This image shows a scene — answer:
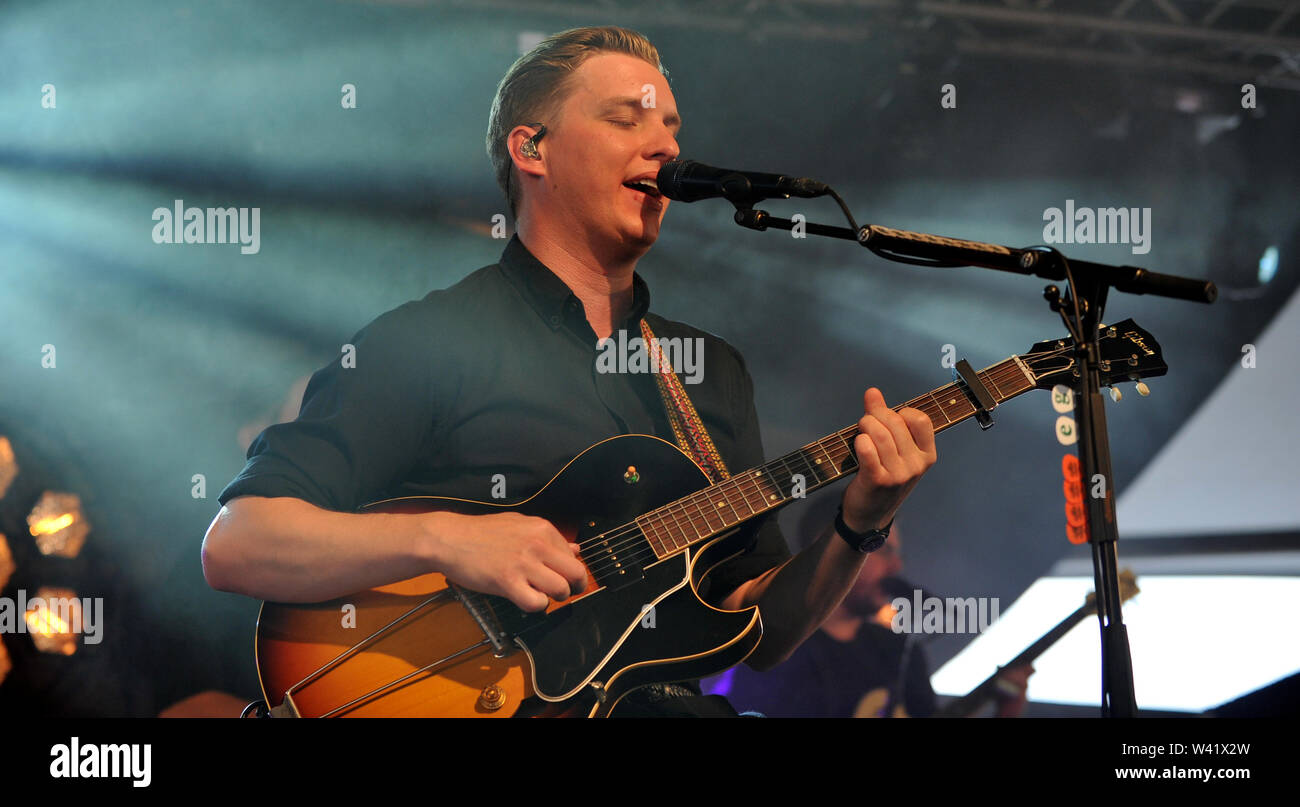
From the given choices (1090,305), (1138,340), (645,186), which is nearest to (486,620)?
(645,186)

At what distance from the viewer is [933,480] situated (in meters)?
3.69

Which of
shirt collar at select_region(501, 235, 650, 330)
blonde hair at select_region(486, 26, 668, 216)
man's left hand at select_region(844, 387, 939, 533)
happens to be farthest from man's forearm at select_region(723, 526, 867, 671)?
blonde hair at select_region(486, 26, 668, 216)

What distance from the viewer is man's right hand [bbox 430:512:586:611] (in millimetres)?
1949

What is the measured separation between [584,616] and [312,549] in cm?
60

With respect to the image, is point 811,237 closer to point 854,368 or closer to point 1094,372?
point 854,368

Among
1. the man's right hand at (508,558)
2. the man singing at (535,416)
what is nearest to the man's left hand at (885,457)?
the man singing at (535,416)

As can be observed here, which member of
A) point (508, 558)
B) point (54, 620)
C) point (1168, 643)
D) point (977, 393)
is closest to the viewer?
point (508, 558)

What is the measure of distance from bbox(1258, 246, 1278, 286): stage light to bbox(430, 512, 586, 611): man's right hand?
3363 mm

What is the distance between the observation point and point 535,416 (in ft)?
7.78

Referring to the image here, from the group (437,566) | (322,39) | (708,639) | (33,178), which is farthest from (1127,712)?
(33,178)

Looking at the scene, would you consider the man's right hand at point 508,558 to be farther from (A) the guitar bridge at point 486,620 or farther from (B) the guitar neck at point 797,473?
(B) the guitar neck at point 797,473

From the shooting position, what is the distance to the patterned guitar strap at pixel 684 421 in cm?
251

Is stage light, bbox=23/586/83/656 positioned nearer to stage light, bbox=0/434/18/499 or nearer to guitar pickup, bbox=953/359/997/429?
stage light, bbox=0/434/18/499

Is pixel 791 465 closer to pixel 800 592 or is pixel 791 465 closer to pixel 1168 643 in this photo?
pixel 800 592
